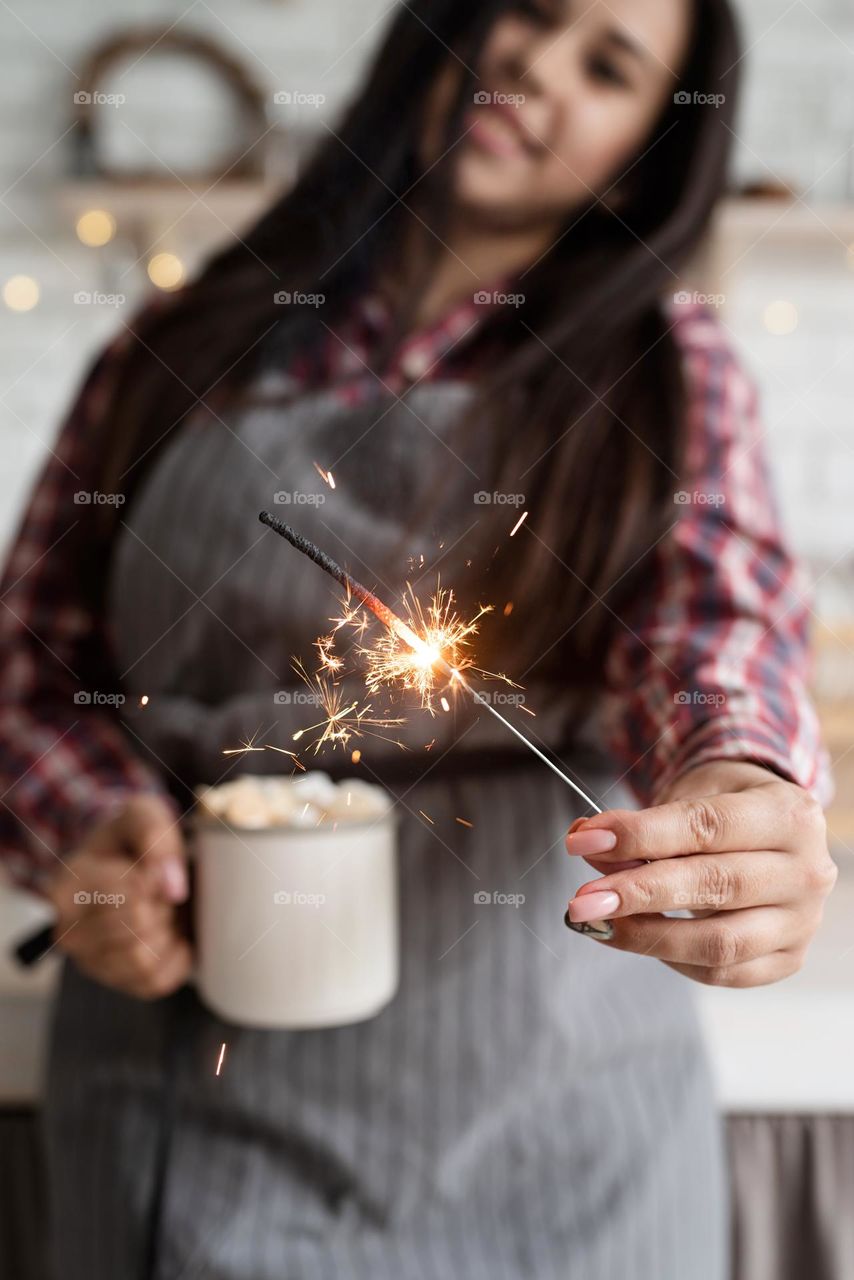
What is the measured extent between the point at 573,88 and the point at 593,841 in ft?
0.75

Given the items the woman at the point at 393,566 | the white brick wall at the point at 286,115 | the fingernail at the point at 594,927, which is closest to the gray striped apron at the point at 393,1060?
the woman at the point at 393,566

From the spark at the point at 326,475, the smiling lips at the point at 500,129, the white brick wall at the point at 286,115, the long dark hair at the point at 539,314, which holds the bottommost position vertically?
the spark at the point at 326,475

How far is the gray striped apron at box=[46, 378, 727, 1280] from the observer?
0.24m

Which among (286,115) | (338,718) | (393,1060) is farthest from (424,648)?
(286,115)

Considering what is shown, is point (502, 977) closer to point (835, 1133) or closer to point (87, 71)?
point (835, 1133)

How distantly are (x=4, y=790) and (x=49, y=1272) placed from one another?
0.18 m

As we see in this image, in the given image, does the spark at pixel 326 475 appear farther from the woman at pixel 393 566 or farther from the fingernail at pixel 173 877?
the fingernail at pixel 173 877

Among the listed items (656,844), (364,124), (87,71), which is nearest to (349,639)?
(656,844)

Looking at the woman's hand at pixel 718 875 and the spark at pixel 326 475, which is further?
the spark at pixel 326 475

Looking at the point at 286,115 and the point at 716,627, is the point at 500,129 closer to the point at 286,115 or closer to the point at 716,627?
the point at 716,627

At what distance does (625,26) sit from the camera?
0.27 meters

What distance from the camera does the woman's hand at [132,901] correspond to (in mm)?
226

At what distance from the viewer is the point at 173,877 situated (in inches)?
8.8

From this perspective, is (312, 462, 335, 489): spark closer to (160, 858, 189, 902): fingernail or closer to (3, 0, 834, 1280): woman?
(3, 0, 834, 1280): woman
